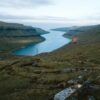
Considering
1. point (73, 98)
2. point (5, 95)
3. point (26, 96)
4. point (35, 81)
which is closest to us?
point (73, 98)

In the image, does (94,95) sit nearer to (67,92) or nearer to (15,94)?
(67,92)

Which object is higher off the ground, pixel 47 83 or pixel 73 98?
pixel 73 98

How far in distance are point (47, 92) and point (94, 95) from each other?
8.87 meters

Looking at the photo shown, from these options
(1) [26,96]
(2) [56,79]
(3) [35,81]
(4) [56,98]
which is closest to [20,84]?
(3) [35,81]

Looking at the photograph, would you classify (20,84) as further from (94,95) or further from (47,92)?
(94,95)

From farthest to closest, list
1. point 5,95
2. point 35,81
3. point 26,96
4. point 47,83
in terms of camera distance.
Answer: point 35,81 < point 47,83 < point 5,95 < point 26,96

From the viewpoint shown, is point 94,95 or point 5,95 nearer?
point 94,95

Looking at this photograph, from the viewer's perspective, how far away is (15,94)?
40.2 m

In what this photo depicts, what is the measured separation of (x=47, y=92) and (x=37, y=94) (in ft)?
5.08

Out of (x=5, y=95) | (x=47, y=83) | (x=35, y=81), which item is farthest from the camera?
(x=35, y=81)

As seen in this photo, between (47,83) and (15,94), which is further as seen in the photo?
(47,83)

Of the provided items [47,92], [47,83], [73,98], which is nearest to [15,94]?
[47,92]

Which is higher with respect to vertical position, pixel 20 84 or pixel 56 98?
pixel 56 98

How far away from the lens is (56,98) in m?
32.5
